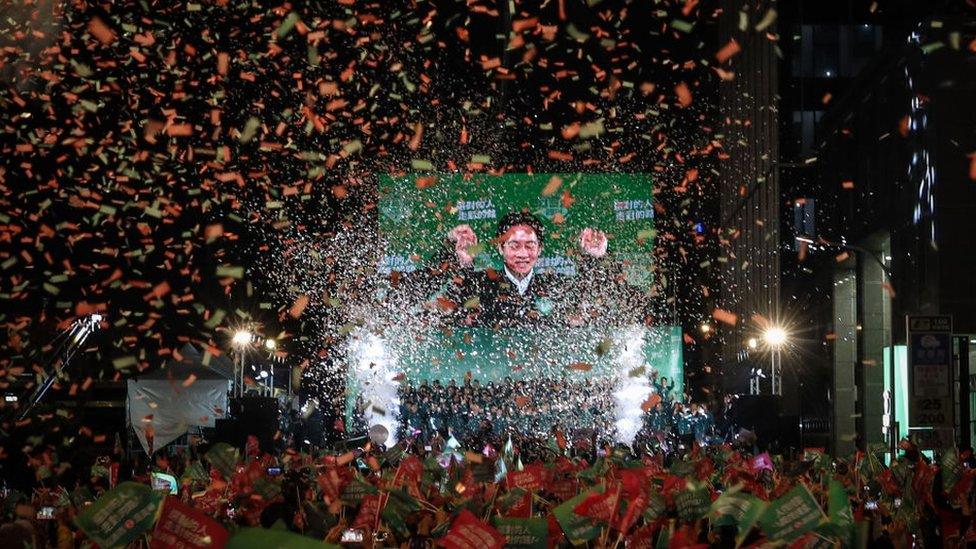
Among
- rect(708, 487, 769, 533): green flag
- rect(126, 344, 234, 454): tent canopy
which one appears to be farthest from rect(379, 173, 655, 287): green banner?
rect(708, 487, 769, 533): green flag

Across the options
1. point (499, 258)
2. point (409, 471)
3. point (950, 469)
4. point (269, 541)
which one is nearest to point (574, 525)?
point (269, 541)

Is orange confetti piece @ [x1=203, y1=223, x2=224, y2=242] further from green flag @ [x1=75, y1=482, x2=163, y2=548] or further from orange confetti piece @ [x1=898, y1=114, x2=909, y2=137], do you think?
green flag @ [x1=75, y1=482, x2=163, y2=548]

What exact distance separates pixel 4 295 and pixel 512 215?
14.9 metres

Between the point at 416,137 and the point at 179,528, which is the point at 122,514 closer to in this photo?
the point at 179,528

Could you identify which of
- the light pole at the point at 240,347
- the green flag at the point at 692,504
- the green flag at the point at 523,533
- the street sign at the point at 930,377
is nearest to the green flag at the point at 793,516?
the green flag at the point at 523,533

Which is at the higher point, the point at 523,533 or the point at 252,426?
the point at 523,533

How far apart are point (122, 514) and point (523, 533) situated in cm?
168

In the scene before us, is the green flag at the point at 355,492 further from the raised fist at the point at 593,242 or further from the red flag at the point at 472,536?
the raised fist at the point at 593,242

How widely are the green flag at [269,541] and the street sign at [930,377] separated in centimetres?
1105

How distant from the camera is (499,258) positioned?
30578mm

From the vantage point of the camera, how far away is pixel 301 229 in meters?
35.9

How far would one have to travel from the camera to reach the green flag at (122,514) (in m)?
5.03

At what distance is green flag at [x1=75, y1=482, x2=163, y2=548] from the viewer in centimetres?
503

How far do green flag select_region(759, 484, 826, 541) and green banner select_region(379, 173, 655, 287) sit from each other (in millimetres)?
24519
